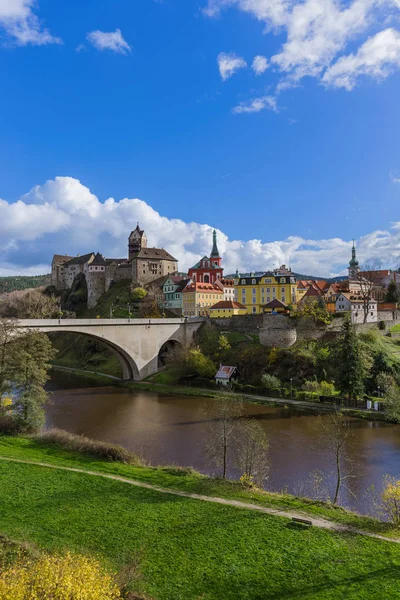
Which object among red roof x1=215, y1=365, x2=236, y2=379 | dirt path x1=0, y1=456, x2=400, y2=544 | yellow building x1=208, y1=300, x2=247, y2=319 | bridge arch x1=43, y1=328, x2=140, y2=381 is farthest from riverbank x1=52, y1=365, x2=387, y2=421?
yellow building x1=208, y1=300, x2=247, y2=319

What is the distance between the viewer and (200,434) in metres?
29.8

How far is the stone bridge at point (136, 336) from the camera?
47.6 metres

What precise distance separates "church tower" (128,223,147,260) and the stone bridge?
1804 inches

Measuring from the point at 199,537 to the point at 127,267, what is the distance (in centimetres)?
8549

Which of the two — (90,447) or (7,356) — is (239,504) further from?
(7,356)

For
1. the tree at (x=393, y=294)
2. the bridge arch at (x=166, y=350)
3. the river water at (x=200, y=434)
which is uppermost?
the tree at (x=393, y=294)

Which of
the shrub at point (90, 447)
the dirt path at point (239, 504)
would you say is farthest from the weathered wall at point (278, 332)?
the dirt path at point (239, 504)

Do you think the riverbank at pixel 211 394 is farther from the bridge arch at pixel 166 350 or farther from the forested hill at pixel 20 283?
the forested hill at pixel 20 283

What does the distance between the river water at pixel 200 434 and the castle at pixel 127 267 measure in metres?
46.6

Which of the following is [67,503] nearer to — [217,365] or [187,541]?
[187,541]

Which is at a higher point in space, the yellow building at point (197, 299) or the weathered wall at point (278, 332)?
the yellow building at point (197, 299)

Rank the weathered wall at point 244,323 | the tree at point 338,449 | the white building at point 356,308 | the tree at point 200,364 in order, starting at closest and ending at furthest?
1. the tree at point 338,449
2. the tree at point 200,364
3. the white building at point 356,308
4. the weathered wall at point 244,323

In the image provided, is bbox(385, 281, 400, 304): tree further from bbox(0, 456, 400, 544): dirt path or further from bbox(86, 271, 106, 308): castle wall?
bbox(86, 271, 106, 308): castle wall

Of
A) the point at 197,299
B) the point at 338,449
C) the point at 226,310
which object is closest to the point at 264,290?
the point at 226,310
